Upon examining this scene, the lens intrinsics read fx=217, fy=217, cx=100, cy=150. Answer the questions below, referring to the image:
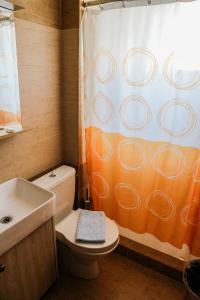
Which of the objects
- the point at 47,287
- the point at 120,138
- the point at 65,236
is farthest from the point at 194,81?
the point at 47,287

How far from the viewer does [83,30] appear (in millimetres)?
1659

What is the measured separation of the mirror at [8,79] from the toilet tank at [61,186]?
44 cm

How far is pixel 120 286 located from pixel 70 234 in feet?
2.01

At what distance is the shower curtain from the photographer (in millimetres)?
1341

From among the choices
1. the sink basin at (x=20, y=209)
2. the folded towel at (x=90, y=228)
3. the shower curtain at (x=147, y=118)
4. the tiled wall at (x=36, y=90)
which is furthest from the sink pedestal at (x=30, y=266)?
the shower curtain at (x=147, y=118)

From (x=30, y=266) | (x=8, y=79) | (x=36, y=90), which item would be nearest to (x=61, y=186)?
(x=30, y=266)

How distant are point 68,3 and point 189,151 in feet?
4.63

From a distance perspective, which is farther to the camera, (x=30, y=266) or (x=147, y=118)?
(x=147, y=118)

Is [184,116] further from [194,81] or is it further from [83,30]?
[83,30]

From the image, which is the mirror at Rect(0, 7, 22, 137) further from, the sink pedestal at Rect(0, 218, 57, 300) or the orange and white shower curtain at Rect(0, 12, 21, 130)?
the sink pedestal at Rect(0, 218, 57, 300)

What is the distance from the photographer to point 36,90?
1629 mm

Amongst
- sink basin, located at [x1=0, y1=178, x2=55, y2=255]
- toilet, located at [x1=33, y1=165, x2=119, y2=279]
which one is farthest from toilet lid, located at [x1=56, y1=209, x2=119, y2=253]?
sink basin, located at [x1=0, y1=178, x2=55, y2=255]

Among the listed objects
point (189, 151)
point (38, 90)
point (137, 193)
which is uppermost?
point (38, 90)

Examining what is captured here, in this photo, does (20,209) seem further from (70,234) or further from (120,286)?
(120,286)
